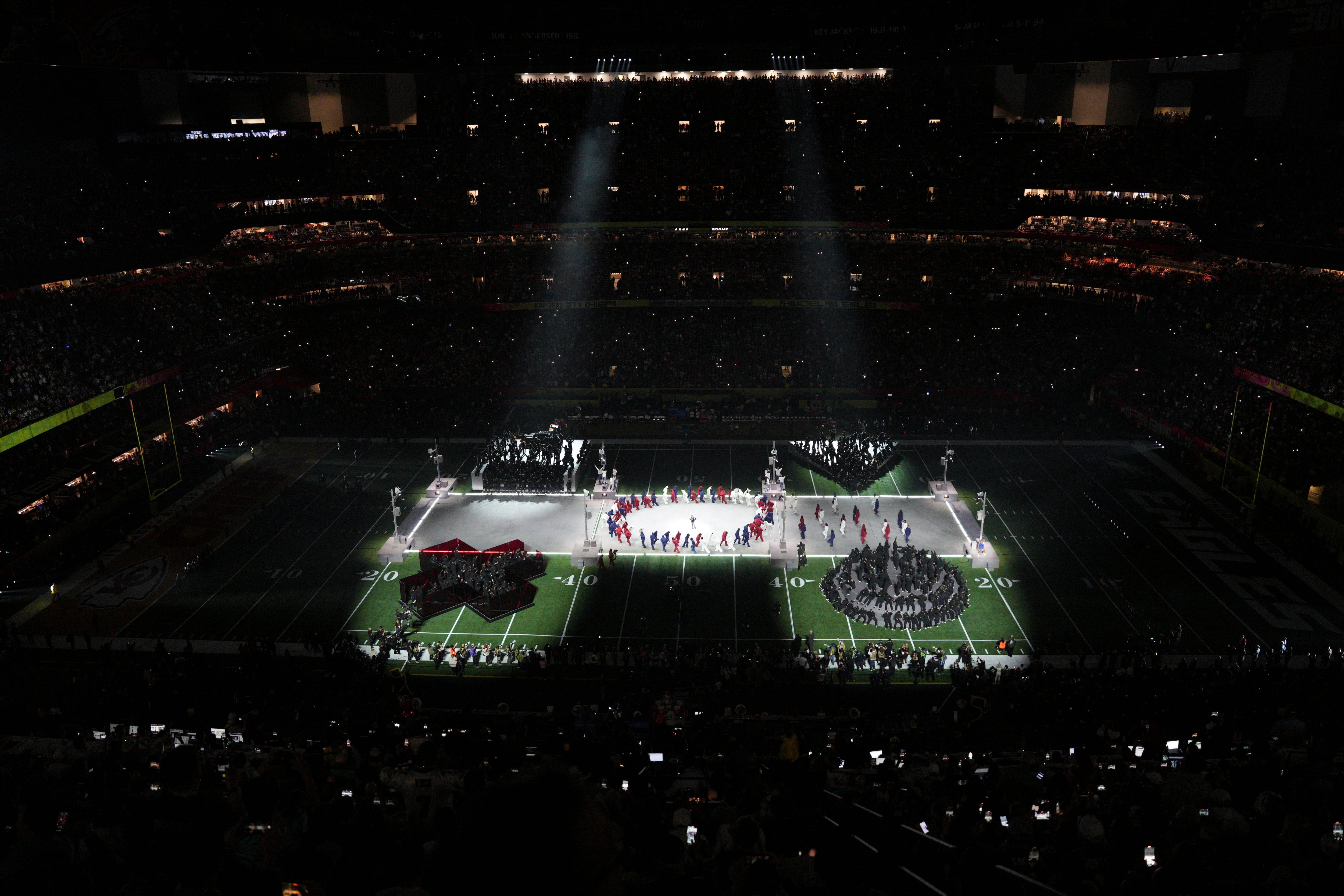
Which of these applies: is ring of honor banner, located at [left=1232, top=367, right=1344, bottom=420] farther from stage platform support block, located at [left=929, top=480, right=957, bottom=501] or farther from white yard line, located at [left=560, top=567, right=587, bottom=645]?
white yard line, located at [left=560, top=567, right=587, bottom=645]

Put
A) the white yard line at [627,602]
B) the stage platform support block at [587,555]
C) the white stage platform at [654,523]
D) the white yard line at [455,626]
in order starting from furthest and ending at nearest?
1. the white stage platform at [654,523]
2. the stage platform support block at [587,555]
3. the white yard line at [455,626]
4. the white yard line at [627,602]

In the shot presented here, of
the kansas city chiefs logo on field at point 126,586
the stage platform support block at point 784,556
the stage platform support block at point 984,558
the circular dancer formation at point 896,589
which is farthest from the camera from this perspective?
the stage platform support block at point 784,556

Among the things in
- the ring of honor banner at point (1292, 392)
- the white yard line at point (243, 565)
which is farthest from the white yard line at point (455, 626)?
the ring of honor banner at point (1292, 392)

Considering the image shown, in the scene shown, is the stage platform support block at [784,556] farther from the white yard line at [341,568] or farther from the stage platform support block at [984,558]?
the white yard line at [341,568]

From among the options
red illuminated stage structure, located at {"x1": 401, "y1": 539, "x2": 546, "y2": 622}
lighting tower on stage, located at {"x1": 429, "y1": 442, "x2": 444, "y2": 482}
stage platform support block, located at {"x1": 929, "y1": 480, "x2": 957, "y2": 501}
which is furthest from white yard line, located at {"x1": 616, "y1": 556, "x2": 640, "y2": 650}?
stage platform support block, located at {"x1": 929, "y1": 480, "x2": 957, "y2": 501}

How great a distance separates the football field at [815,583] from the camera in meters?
32.7

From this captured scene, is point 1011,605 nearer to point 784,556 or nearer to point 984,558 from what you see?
point 984,558

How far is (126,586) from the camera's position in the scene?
118 feet


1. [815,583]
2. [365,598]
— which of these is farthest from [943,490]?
[365,598]

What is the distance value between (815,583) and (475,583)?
13160mm

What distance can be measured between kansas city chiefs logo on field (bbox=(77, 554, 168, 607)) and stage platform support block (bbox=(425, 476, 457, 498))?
11388mm

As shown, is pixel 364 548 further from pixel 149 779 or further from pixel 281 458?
pixel 149 779

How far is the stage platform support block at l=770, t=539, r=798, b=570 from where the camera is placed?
125ft

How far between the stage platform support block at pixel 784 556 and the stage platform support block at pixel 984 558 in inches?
275
